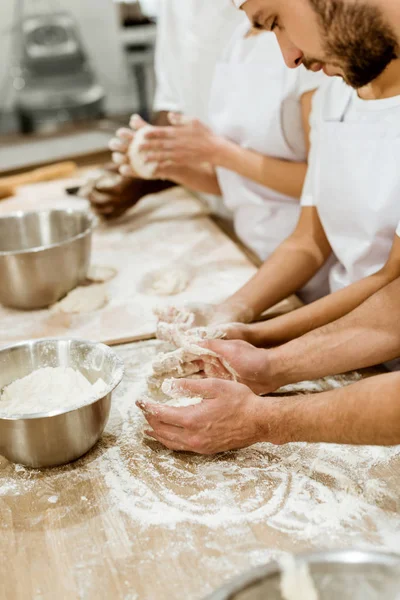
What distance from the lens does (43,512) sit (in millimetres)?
1145

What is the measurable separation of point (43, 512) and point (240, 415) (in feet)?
1.26

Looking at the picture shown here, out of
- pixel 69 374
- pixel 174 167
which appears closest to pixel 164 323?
pixel 69 374

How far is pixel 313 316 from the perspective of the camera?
1607mm

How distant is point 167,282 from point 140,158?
48 centimetres

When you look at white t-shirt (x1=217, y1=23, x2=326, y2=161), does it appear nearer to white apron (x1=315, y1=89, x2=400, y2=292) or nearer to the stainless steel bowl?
white apron (x1=315, y1=89, x2=400, y2=292)

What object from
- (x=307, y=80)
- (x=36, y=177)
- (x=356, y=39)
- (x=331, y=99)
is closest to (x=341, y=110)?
(x=331, y=99)

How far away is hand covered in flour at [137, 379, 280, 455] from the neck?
742mm

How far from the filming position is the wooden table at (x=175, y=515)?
999 millimetres

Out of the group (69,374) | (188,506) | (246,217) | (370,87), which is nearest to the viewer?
(188,506)

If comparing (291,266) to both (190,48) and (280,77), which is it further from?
(190,48)

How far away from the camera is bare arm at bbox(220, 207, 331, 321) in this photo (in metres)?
1.77

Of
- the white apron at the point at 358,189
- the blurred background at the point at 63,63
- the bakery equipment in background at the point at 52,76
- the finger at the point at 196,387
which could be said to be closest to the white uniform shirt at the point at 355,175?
the white apron at the point at 358,189

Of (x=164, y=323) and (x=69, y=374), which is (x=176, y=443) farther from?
(x=164, y=323)

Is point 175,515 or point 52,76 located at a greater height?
point 175,515
